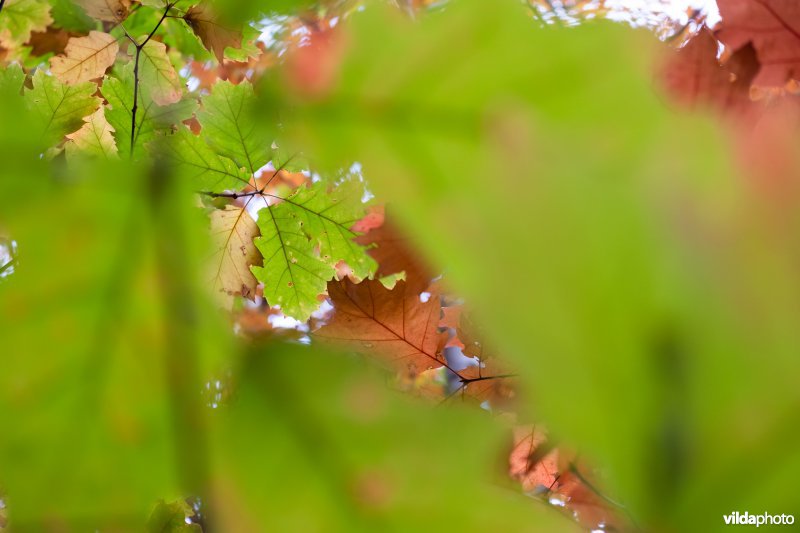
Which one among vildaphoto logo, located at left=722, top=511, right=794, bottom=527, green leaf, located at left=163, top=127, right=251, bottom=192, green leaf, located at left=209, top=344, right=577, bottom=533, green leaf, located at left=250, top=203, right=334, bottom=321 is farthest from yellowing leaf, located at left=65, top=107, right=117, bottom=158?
vildaphoto logo, located at left=722, top=511, right=794, bottom=527

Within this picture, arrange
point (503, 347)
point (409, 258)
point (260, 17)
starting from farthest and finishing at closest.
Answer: point (409, 258), point (260, 17), point (503, 347)

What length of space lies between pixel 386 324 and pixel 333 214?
0.66ft

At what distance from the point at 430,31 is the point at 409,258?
72 centimetres

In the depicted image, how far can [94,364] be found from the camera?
263mm

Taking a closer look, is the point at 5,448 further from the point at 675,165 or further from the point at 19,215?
the point at 675,165

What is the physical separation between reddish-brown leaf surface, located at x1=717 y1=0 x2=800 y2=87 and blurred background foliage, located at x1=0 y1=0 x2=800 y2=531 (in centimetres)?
62

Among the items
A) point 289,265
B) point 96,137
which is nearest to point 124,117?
point 96,137

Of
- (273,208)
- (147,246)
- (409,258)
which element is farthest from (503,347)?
(273,208)

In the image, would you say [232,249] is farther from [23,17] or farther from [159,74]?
[23,17]

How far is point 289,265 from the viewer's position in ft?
3.36

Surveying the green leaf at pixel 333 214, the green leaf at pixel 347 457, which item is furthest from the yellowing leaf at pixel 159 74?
the green leaf at pixel 347 457

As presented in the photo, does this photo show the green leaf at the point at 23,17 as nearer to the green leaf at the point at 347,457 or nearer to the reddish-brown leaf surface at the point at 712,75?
the reddish-brown leaf surface at the point at 712,75

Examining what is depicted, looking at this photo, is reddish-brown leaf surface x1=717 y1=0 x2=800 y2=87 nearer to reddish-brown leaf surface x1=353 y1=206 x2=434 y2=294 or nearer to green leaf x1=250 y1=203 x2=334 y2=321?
reddish-brown leaf surface x1=353 y1=206 x2=434 y2=294

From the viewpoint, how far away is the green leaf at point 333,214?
3.31 feet
